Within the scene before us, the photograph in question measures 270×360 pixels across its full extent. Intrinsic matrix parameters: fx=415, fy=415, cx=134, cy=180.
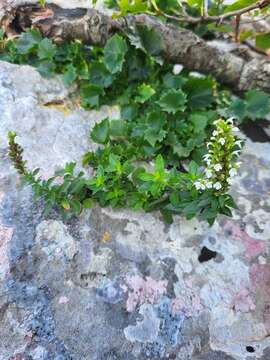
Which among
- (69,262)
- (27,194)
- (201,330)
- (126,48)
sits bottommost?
(201,330)

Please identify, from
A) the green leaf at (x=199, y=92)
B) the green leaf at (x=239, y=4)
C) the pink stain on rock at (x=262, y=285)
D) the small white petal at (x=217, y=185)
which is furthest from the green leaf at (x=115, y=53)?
the pink stain on rock at (x=262, y=285)

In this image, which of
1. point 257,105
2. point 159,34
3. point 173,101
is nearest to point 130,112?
point 173,101

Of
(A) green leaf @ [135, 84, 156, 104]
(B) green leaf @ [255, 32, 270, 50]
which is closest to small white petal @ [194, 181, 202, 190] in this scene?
(A) green leaf @ [135, 84, 156, 104]

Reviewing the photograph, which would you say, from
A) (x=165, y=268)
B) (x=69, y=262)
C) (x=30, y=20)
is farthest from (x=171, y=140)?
(x=30, y=20)

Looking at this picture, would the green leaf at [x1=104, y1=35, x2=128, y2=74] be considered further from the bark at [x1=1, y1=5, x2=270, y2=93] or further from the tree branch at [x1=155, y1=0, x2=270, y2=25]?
the tree branch at [x1=155, y1=0, x2=270, y2=25]

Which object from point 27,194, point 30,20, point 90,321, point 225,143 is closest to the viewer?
point 225,143

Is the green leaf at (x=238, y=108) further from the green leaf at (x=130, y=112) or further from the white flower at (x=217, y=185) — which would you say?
the white flower at (x=217, y=185)

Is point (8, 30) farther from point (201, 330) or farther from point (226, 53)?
point (201, 330)
